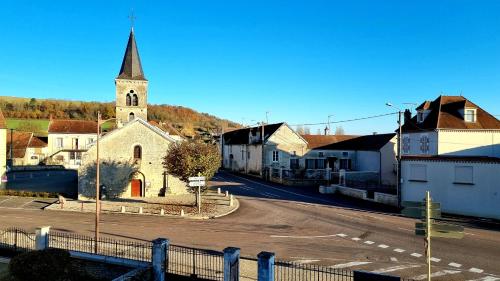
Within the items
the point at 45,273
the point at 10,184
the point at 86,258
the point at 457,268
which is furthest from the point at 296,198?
the point at 10,184

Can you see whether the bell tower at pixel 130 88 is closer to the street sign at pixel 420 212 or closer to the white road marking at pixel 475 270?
the white road marking at pixel 475 270

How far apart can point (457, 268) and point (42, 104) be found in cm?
12456

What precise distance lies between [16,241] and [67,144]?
50672mm

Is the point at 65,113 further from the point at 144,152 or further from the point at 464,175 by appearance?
the point at 464,175

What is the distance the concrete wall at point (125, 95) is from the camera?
39344 mm

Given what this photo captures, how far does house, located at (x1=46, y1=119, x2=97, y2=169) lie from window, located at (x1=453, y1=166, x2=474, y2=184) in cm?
5359

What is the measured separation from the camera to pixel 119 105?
39.8 m

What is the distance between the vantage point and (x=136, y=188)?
3275 cm

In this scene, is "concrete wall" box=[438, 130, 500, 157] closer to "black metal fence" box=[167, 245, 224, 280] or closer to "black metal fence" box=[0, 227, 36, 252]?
"black metal fence" box=[167, 245, 224, 280]

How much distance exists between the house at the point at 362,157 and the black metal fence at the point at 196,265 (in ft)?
96.1

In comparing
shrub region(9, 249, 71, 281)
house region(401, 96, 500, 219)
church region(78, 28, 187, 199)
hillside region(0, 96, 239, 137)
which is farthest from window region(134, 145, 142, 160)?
hillside region(0, 96, 239, 137)

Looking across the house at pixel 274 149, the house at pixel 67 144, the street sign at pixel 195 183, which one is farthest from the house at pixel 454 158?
Answer: the house at pixel 67 144

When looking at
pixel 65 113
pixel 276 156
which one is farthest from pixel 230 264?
pixel 65 113

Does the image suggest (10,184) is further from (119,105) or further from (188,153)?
(188,153)
